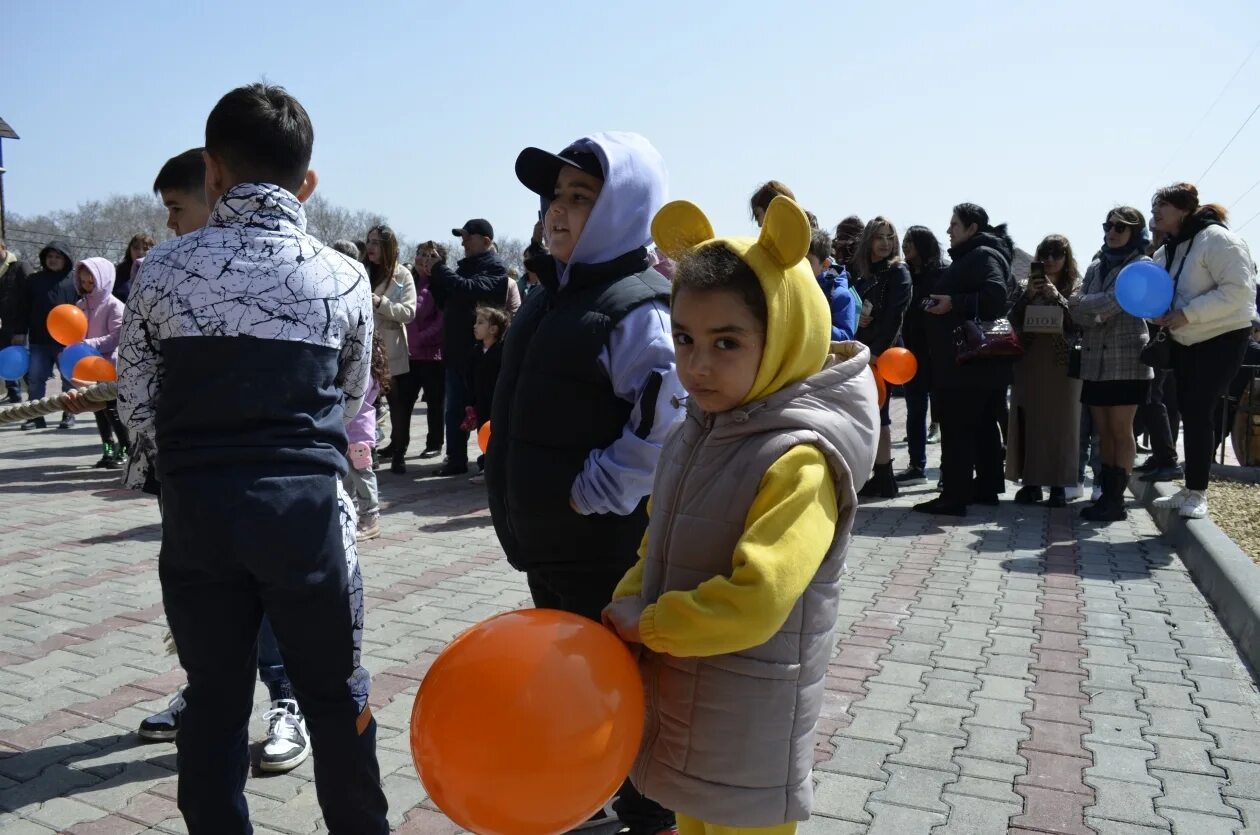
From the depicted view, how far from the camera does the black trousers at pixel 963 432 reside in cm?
778

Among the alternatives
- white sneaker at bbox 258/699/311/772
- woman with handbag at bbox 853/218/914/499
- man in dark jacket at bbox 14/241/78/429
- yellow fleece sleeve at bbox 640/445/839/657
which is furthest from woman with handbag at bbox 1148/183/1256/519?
man in dark jacket at bbox 14/241/78/429

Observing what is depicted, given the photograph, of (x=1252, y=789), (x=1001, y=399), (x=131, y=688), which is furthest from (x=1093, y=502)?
(x=131, y=688)

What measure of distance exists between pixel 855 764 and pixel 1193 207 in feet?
16.5

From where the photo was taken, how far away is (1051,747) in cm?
366

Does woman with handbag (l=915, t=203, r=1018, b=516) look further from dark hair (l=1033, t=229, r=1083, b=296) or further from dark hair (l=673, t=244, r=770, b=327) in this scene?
dark hair (l=673, t=244, r=770, b=327)

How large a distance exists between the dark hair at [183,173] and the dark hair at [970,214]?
5.90m

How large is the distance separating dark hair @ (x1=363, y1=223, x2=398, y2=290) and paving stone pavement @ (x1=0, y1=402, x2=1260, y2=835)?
2.65 meters

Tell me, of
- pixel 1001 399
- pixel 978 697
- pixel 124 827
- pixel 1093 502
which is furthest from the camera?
pixel 1001 399

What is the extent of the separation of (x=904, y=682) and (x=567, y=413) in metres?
2.35

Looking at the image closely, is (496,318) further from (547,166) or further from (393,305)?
(547,166)

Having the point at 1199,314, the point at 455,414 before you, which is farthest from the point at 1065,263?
the point at 455,414

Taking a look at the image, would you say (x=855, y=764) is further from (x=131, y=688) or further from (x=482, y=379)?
(x=482, y=379)

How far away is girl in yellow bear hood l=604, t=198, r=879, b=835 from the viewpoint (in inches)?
76.4

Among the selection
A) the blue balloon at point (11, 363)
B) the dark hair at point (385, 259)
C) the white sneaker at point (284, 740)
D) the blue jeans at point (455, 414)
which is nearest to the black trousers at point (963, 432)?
the blue jeans at point (455, 414)
